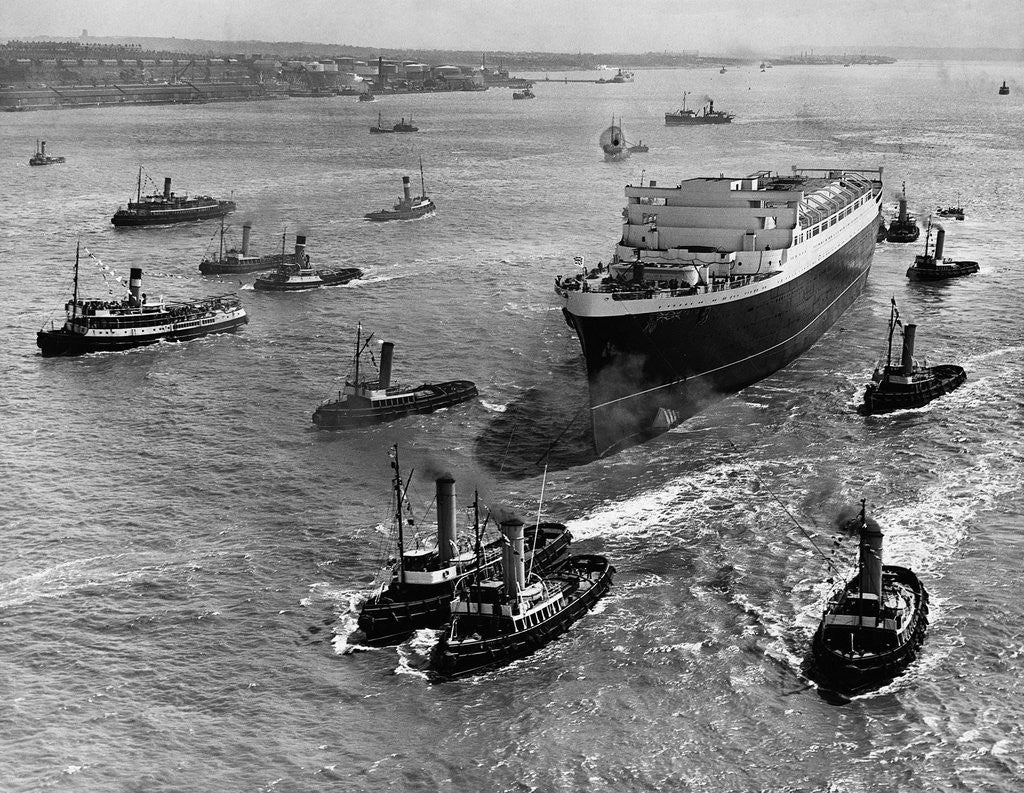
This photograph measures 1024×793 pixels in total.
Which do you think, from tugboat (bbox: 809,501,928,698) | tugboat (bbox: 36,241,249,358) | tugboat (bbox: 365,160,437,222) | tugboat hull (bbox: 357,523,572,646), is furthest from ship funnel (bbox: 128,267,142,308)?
tugboat (bbox: 809,501,928,698)

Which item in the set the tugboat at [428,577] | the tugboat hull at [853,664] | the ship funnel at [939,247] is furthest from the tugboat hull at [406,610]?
the ship funnel at [939,247]

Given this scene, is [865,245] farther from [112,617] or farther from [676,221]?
[112,617]

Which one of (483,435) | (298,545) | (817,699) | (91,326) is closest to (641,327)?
(483,435)

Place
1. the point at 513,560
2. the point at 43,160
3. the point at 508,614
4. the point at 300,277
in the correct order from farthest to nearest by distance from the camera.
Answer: the point at 43,160, the point at 300,277, the point at 513,560, the point at 508,614

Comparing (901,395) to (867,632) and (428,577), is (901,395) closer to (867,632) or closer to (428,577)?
(867,632)

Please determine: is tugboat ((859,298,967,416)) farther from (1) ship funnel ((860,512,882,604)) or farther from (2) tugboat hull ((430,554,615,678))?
(2) tugboat hull ((430,554,615,678))

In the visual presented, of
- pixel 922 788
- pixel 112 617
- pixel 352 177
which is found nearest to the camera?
pixel 922 788

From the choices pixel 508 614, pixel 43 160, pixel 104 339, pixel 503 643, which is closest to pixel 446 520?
pixel 508 614
